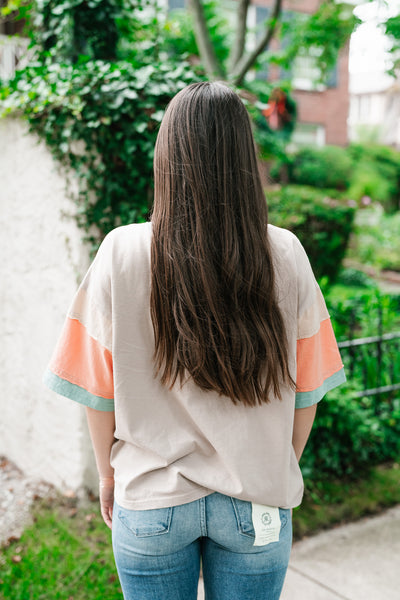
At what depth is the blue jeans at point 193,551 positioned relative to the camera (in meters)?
1.24

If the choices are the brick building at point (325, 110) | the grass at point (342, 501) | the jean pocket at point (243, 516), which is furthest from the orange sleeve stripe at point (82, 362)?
the brick building at point (325, 110)

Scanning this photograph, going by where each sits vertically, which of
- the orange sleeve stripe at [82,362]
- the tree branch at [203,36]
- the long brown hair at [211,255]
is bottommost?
the orange sleeve stripe at [82,362]

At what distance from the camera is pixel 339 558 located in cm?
288

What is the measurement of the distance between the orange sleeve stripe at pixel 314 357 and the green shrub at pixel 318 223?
5680 millimetres

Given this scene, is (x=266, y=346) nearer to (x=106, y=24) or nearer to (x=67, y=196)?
(x=67, y=196)

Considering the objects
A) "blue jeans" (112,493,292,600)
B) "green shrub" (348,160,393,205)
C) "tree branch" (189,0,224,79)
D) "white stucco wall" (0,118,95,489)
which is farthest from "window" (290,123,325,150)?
"blue jeans" (112,493,292,600)

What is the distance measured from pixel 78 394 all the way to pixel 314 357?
0.61 meters

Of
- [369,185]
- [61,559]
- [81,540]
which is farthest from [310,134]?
[61,559]

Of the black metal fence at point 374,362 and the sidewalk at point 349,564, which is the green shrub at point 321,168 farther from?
the sidewalk at point 349,564

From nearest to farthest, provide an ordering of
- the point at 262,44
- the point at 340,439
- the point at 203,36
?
the point at 340,439
the point at 262,44
the point at 203,36

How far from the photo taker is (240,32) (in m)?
7.04

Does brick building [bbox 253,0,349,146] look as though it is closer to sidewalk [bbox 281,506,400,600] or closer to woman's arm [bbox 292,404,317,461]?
sidewalk [bbox 281,506,400,600]

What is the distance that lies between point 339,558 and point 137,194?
221cm

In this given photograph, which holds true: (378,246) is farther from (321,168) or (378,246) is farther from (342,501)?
(342,501)
